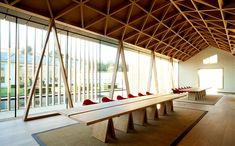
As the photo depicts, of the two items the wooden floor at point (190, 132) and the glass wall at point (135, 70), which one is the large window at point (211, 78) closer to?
the glass wall at point (135, 70)

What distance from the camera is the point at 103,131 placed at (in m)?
3.31

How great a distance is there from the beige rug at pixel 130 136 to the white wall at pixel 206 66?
1250 cm

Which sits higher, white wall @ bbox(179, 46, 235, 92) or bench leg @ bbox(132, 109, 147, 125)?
white wall @ bbox(179, 46, 235, 92)

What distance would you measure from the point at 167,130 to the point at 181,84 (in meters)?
14.1

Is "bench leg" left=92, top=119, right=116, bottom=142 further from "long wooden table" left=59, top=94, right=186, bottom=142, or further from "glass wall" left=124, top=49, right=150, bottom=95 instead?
"glass wall" left=124, top=49, right=150, bottom=95

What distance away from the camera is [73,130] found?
3.92 metres

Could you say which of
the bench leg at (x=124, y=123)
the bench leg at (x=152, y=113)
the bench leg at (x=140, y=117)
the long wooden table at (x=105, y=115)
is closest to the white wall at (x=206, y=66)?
the bench leg at (x=152, y=113)

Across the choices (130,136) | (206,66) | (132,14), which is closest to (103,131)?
(130,136)

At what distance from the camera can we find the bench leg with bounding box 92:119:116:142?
3.26 metres

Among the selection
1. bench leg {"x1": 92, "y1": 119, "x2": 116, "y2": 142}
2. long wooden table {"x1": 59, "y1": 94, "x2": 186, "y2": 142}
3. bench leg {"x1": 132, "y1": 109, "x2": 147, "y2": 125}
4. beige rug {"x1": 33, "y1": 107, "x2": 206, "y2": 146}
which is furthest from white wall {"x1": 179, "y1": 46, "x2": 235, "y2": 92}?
bench leg {"x1": 92, "y1": 119, "x2": 116, "y2": 142}

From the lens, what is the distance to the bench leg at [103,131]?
326 centimetres

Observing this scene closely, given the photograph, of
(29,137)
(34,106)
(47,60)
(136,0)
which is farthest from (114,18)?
(34,106)

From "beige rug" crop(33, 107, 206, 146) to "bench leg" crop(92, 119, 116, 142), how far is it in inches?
4.0

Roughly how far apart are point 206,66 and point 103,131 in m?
15.3
